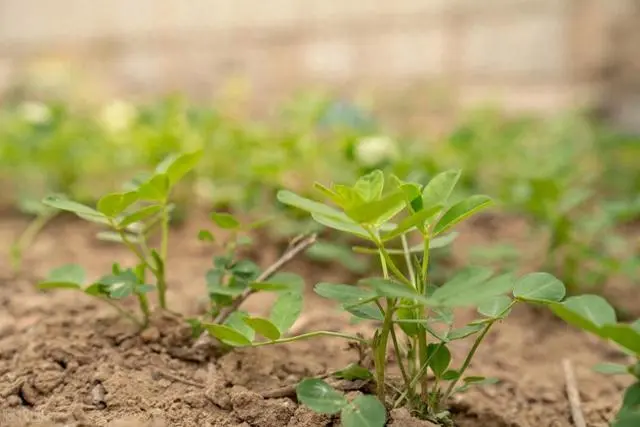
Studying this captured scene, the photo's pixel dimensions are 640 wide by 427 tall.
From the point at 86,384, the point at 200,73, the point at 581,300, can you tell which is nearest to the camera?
the point at 581,300

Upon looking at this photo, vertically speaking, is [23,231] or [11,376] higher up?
[11,376]

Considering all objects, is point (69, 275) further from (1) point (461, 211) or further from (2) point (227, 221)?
(1) point (461, 211)

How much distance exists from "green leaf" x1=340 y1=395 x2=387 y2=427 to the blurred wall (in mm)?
3187

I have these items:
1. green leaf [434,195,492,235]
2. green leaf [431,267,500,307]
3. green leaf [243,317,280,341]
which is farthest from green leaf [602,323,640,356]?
green leaf [243,317,280,341]

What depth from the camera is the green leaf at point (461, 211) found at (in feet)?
2.88

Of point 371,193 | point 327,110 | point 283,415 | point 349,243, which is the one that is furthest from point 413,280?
point 327,110

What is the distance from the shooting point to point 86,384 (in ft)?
3.12

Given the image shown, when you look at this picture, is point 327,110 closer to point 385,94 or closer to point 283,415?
point 283,415

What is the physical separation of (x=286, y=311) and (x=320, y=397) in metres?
0.13

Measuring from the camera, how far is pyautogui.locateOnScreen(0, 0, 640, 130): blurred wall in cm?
377

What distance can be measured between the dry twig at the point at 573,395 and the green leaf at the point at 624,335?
356 millimetres

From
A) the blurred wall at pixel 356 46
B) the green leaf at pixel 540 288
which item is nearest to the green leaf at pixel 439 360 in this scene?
the green leaf at pixel 540 288

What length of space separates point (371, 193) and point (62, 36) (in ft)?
16.6

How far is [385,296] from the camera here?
0.78 metres
